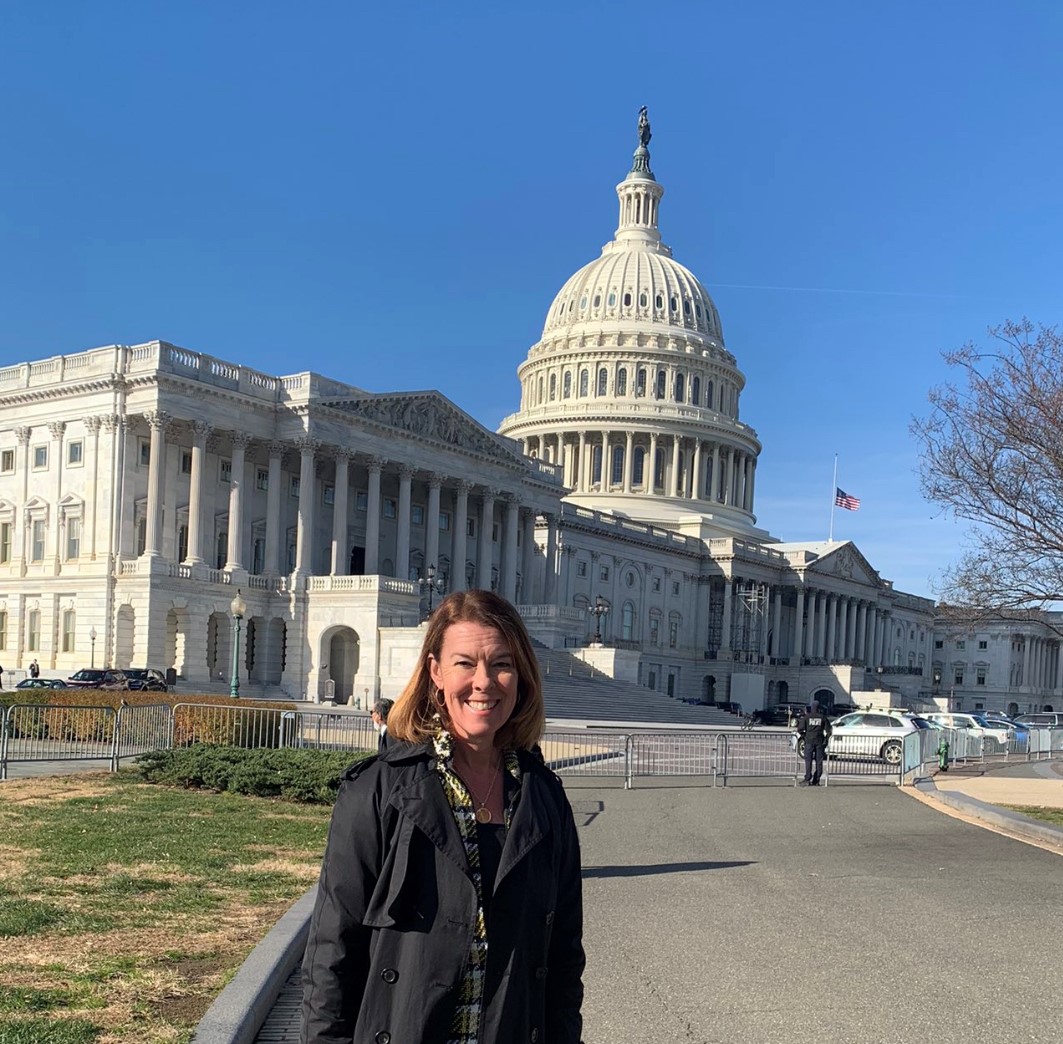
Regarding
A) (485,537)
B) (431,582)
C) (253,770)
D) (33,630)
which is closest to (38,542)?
(33,630)

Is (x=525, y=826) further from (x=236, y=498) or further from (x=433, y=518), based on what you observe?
(x=433, y=518)

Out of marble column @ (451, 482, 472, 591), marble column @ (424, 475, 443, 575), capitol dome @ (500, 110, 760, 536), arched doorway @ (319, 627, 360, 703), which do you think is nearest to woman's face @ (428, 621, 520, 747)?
arched doorway @ (319, 627, 360, 703)

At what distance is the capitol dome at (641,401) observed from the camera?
426 feet

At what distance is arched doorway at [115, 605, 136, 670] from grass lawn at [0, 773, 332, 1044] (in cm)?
4554

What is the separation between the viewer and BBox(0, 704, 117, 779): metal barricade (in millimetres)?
26672

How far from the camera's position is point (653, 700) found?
2955 inches

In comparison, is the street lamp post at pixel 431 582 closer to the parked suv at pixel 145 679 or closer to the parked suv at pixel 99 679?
the parked suv at pixel 145 679

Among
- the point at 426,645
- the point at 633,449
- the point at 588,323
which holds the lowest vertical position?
the point at 426,645

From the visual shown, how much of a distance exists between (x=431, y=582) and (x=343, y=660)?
636 centimetres

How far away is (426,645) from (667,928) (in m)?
8.37

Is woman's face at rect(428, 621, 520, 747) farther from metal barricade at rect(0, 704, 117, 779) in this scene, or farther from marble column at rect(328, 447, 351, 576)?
marble column at rect(328, 447, 351, 576)

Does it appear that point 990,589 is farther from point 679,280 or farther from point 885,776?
point 679,280

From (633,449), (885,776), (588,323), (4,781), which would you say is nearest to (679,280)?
(588,323)

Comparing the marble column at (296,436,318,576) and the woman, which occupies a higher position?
the marble column at (296,436,318,576)
